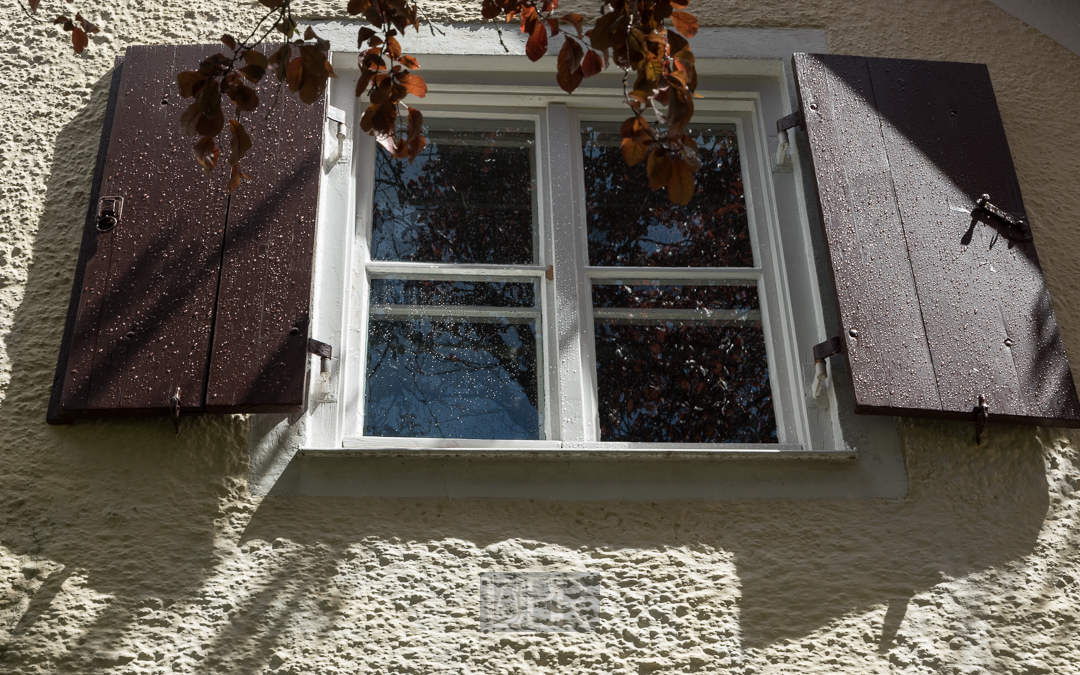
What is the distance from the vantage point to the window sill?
2.79 meters

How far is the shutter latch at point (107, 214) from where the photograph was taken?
2.98m

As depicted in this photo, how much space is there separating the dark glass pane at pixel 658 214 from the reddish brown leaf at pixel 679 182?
1.32m

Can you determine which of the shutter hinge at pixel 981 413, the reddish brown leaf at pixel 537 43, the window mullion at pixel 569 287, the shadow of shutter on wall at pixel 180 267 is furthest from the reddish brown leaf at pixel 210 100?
the shutter hinge at pixel 981 413

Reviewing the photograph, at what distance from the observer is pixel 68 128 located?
3307mm

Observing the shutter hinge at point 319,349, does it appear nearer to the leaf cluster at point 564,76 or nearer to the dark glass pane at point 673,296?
the leaf cluster at point 564,76

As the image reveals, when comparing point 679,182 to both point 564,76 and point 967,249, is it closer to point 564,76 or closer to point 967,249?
point 564,76

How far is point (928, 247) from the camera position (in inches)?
122

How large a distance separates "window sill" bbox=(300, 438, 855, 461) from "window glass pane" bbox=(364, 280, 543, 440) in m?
0.10

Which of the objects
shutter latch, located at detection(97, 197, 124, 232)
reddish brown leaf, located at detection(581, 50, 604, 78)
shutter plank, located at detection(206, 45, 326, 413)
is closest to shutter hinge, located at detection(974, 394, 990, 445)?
reddish brown leaf, located at detection(581, 50, 604, 78)

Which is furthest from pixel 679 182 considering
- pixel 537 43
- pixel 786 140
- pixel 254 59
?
pixel 786 140

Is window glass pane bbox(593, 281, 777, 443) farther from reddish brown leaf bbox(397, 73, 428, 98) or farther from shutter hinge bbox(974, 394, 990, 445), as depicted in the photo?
reddish brown leaf bbox(397, 73, 428, 98)

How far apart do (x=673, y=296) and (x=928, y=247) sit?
74 cm

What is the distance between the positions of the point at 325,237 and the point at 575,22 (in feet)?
3.90

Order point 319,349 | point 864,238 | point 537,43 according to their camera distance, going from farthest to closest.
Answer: point 864,238 → point 319,349 → point 537,43
